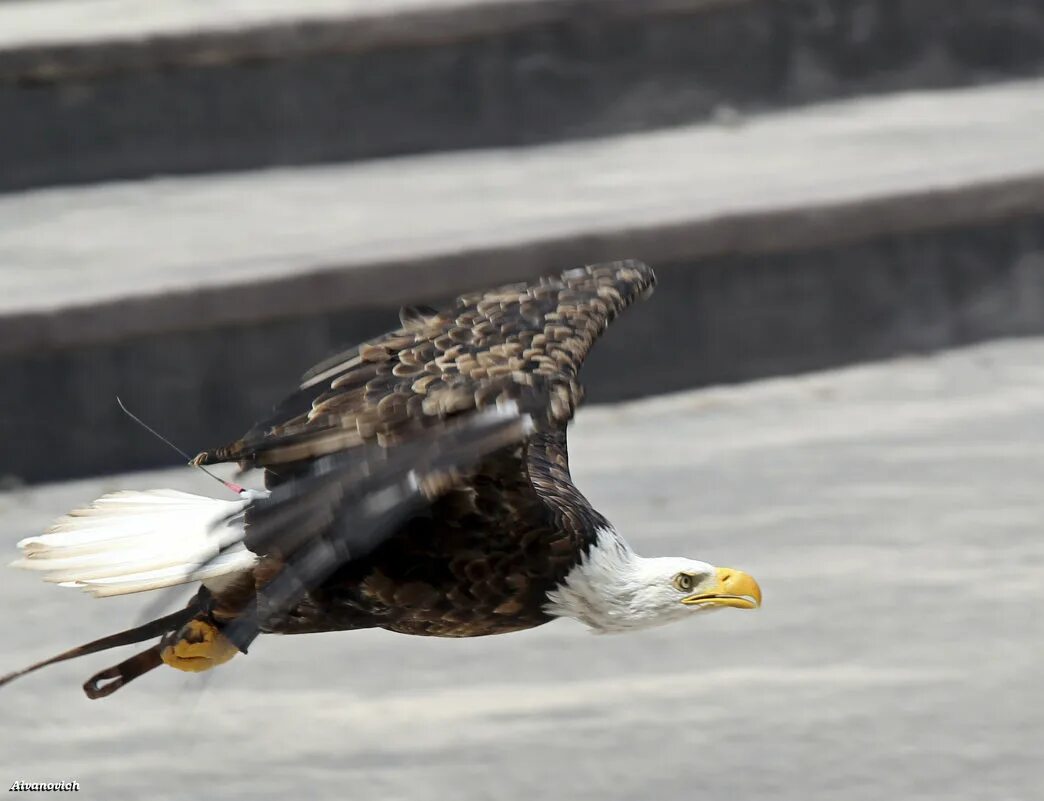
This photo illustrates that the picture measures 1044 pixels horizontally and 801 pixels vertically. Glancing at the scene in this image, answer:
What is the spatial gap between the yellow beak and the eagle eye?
0.02 meters

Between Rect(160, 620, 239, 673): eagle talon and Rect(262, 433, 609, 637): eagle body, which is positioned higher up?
Rect(262, 433, 609, 637): eagle body

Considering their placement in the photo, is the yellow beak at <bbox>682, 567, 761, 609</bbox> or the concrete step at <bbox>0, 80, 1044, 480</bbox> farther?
the concrete step at <bbox>0, 80, 1044, 480</bbox>

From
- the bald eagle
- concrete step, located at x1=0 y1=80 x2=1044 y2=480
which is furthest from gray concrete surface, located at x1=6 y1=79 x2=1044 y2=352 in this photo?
the bald eagle

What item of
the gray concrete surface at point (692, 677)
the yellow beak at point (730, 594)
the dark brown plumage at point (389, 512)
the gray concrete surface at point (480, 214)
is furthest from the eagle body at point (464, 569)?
the gray concrete surface at point (480, 214)

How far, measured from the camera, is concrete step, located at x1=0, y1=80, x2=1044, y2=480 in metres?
5.87

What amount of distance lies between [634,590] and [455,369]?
509mm

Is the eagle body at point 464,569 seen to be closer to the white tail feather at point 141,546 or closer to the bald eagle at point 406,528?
the bald eagle at point 406,528

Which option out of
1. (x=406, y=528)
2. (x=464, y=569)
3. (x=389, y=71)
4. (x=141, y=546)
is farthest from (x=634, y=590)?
(x=389, y=71)

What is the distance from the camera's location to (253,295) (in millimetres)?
5871

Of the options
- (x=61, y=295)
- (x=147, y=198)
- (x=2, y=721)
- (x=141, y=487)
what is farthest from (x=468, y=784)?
(x=147, y=198)

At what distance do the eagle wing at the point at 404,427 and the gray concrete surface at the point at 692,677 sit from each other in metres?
0.92

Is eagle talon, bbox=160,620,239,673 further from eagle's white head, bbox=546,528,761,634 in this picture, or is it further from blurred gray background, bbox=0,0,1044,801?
blurred gray background, bbox=0,0,1044,801

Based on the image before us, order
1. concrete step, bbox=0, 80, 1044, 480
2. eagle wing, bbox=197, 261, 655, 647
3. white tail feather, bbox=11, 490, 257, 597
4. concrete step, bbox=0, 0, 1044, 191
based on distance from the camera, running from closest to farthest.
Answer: eagle wing, bbox=197, 261, 655, 647
white tail feather, bbox=11, 490, 257, 597
concrete step, bbox=0, 80, 1044, 480
concrete step, bbox=0, 0, 1044, 191

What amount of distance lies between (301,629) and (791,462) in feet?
8.50
